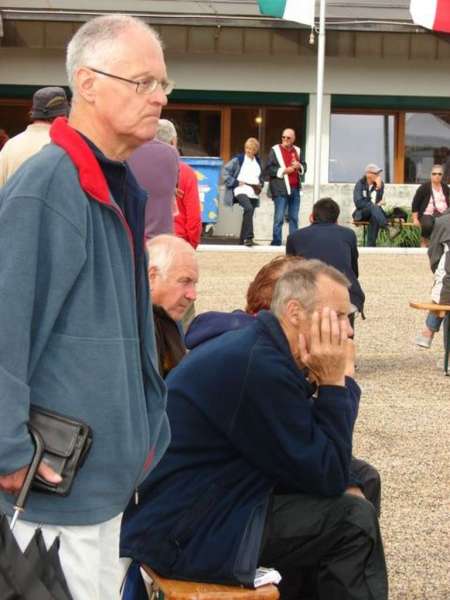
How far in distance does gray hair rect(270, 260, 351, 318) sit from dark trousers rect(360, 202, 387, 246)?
1665cm

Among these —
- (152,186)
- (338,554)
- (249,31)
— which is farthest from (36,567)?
(249,31)

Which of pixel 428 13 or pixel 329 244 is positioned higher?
pixel 428 13

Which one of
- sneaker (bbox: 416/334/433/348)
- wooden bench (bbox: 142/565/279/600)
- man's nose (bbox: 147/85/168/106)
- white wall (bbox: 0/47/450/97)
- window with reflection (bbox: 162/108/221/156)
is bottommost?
sneaker (bbox: 416/334/433/348)

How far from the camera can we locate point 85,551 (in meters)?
2.55

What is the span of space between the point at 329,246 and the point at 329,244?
2cm

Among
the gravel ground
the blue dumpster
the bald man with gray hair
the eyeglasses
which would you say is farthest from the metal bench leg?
the blue dumpster

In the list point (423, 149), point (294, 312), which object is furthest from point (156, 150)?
point (423, 149)

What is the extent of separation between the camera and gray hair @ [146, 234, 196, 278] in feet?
15.2

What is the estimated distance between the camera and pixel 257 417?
351cm

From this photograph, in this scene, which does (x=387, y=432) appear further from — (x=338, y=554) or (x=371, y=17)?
(x=371, y=17)

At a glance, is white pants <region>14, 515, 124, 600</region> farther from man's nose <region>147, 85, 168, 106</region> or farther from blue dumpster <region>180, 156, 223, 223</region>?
blue dumpster <region>180, 156, 223, 223</region>

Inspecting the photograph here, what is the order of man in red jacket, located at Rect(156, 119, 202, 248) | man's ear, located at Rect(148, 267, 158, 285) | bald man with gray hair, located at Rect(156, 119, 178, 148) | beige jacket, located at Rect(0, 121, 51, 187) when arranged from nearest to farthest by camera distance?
man's ear, located at Rect(148, 267, 158, 285)
beige jacket, located at Rect(0, 121, 51, 187)
bald man with gray hair, located at Rect(156, 119, 178, 148)
man in red jacket, located at Rect(156, 119, 202, 248)

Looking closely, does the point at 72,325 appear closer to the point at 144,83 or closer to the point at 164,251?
the point at 144,83

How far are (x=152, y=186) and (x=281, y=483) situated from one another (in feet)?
8.50
